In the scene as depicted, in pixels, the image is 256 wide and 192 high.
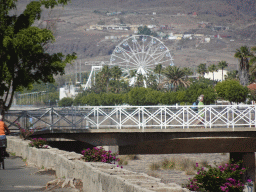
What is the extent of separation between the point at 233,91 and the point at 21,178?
7500 centimetres

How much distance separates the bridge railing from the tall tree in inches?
192

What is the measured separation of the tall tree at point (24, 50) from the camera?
63.0 feet

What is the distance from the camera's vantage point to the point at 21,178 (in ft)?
39.8

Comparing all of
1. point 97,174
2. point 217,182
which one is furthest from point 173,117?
point 217,182

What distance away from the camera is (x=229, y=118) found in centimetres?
2680

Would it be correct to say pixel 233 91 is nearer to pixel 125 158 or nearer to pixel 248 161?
pixel 125 158

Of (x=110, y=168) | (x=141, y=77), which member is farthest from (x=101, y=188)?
(x=141, y=77)

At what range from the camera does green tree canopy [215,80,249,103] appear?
83250mm

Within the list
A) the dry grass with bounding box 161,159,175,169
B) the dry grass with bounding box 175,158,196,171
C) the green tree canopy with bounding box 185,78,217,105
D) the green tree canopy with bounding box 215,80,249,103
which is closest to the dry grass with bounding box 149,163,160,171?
the dry grass with bounding box 161,159,175,169

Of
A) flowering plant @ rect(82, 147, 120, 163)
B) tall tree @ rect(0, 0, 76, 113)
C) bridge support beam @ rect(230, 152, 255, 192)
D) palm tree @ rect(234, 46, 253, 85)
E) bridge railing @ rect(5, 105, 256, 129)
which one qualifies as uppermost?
palm tree @ rect(234, 46, 253, 85)

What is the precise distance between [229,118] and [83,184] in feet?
58.4

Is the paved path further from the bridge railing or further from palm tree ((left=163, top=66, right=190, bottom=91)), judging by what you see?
palm tree ((left=163, top=66, right=190, bottom=91))

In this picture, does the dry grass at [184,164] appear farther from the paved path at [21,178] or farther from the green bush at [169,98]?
the green bush at [169,98]

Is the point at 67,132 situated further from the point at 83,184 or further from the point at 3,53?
the point at 83,184
